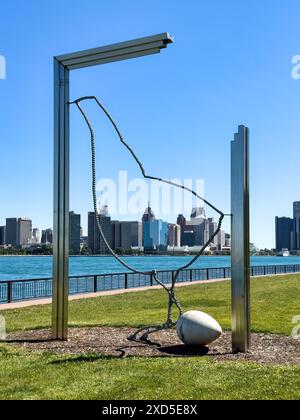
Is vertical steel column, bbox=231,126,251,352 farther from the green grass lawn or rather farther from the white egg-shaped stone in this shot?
the green grass lawn

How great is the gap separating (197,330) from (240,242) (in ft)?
4.27

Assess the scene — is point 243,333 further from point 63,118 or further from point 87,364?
point 63,118

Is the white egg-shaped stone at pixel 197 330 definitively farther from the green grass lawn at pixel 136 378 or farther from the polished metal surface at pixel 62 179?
the polished metal surface at pixel 62 179

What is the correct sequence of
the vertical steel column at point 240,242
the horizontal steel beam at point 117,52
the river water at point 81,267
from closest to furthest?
the vertical steel column at point 240,242, the horizontal steel beam at point 117,52, the river water at point 81,267

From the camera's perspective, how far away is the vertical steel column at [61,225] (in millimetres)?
8375

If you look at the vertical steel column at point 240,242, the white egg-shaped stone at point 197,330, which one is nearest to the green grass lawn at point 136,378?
the white egg-shaped stone at point 197,330

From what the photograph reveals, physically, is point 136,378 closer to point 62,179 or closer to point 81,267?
point 62,179

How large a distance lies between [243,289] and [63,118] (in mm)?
3699

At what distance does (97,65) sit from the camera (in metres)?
8.52

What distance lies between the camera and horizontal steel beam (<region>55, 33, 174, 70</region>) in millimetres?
7762

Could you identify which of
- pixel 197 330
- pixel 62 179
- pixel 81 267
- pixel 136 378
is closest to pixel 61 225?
pixel 62 179

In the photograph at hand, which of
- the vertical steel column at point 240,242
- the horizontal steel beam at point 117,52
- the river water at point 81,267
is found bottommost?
the river water at point 81,267

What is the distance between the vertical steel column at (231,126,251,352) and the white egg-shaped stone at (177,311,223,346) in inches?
11.5
